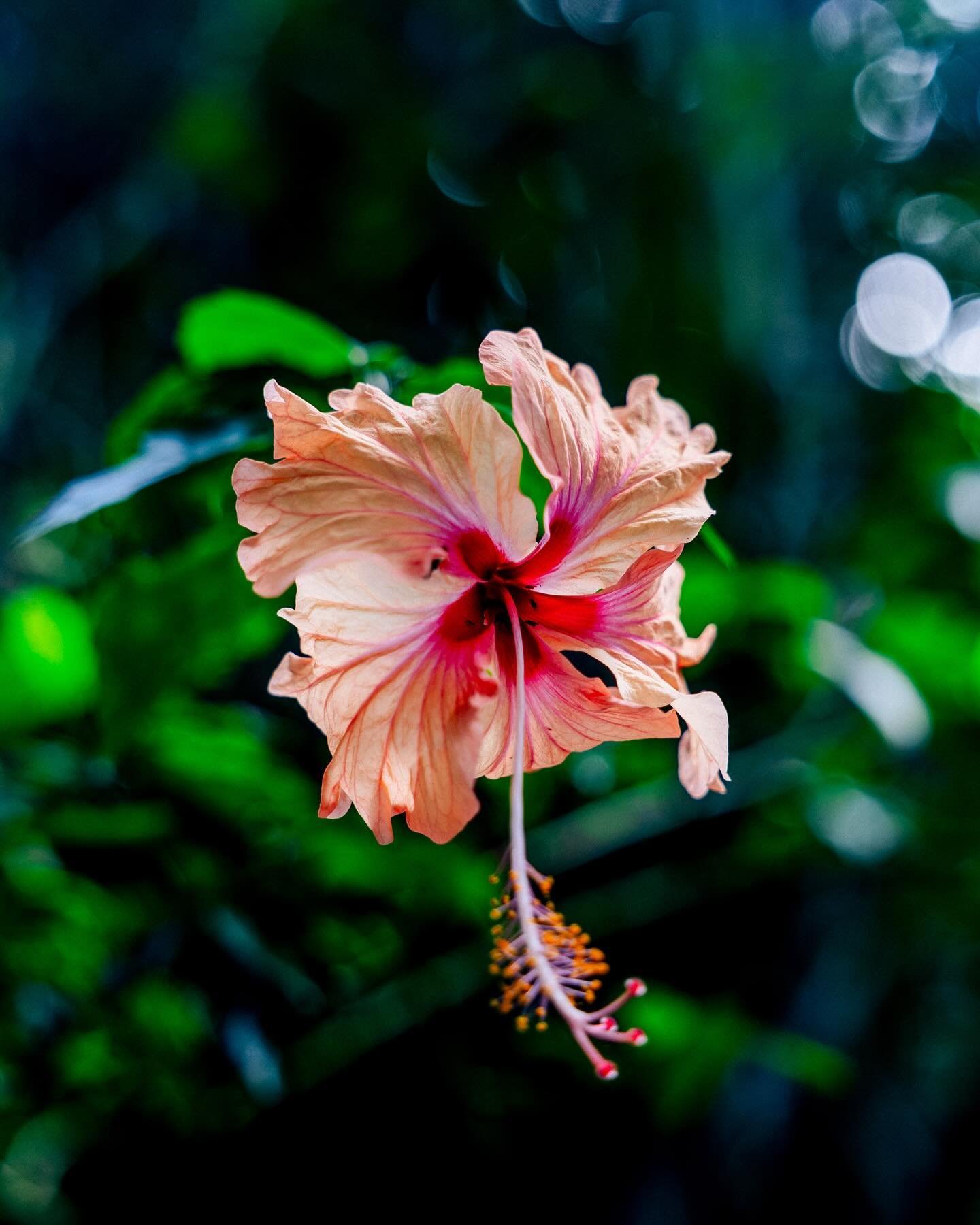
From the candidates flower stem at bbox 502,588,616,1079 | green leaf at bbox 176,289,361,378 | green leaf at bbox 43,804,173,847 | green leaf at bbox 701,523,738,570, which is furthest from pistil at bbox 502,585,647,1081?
green leaf at bbox 43,804,173,847

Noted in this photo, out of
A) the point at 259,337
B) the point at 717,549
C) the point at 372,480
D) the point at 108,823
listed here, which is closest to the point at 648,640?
the point at 717,549

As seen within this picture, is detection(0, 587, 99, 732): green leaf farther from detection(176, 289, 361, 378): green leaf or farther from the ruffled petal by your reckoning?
the ruffled petal

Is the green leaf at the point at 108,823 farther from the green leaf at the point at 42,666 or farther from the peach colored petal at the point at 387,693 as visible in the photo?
the peach colored petal at the point at 387,693

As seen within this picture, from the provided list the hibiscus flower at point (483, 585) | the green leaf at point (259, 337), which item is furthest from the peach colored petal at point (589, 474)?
the green leaf at point (259, 337)

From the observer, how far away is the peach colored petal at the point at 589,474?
0.50 m

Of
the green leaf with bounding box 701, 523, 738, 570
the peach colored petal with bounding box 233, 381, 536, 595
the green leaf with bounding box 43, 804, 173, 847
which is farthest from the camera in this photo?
the green leaf with bounding box 43, 804, 173, 847

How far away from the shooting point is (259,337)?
69cm

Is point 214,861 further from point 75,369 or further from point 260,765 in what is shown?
point 75,369

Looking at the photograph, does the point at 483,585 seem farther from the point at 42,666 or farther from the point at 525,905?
the point at 42,666

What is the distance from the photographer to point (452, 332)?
3.32 feet

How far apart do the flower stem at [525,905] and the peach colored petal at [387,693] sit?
25 millimetres

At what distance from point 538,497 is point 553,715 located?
143 millimetres

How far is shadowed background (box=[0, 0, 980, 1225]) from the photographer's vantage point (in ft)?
3.04

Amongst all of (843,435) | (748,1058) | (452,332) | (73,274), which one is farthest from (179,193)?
(748,1058)
